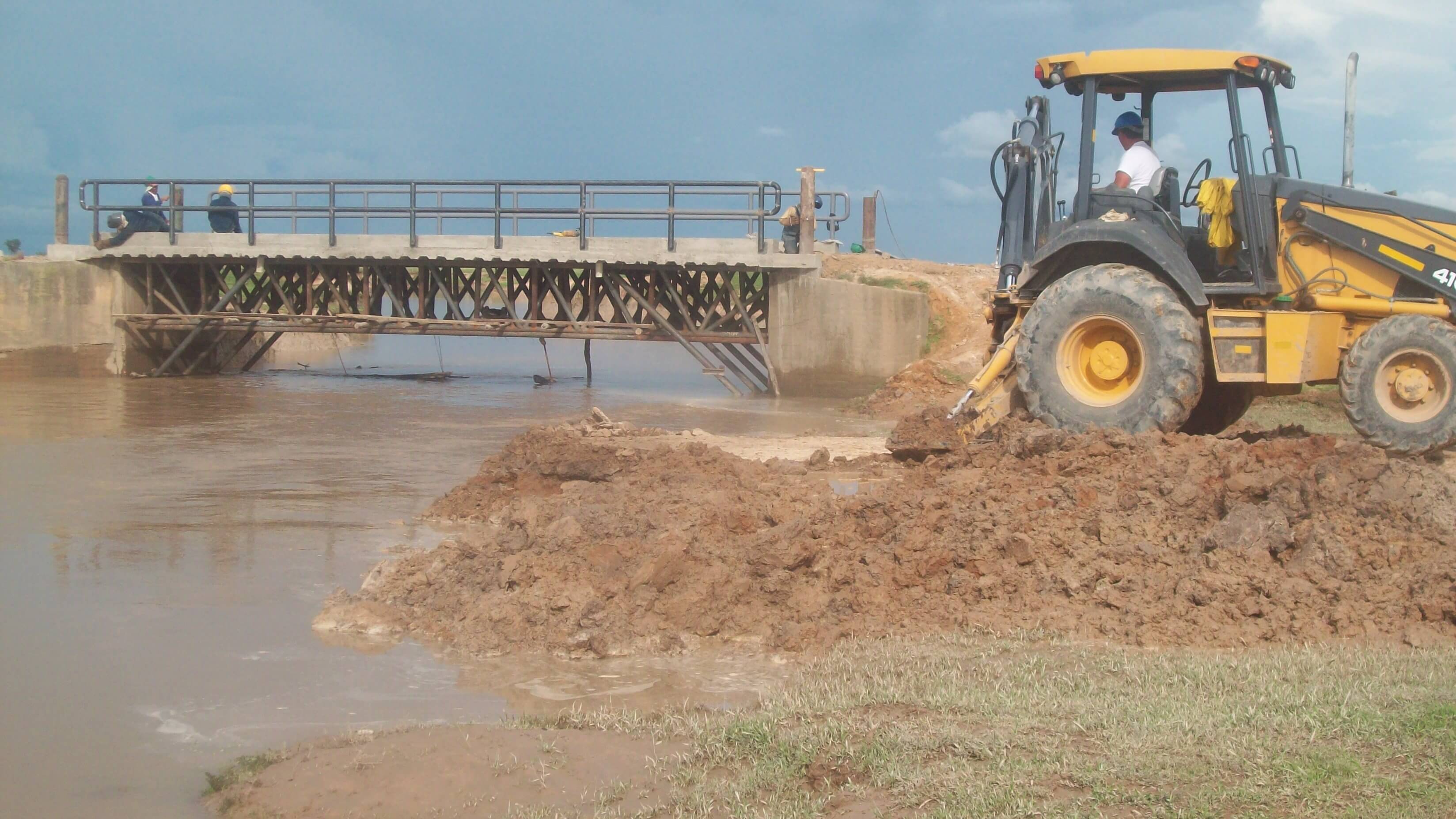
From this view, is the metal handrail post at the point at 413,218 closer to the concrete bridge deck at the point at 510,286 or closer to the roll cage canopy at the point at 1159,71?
the concrete bridge deck at the point at 510,286

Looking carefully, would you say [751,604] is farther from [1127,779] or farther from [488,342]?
[488,342]

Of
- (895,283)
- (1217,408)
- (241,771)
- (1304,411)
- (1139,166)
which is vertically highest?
(1139,166)

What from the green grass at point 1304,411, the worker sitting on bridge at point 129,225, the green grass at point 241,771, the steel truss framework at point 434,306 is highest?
the worker sitting on bridge at point 129,225

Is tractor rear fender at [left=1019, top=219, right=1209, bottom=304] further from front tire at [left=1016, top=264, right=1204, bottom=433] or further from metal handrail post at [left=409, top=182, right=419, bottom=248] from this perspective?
metal handrail post at [left=409, top=182, right=419, bottom=248]

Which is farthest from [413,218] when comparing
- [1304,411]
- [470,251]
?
[1304,411]

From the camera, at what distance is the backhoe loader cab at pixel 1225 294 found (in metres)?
8.55

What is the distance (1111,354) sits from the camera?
9008 mm

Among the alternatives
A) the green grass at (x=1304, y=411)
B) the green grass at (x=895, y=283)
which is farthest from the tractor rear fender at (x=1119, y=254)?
the green grass at (x=895, y=283)

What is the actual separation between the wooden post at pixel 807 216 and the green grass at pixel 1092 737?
14928 millimetres

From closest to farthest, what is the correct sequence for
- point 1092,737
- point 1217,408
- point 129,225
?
point 1092,737, point 1217,408, point 129,225

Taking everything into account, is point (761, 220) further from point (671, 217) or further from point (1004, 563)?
point (1004, 563)

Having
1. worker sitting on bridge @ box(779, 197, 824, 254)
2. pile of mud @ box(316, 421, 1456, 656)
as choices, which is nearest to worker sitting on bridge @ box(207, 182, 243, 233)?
worker sitting on bridge @ box(779, 197, 824, 254)

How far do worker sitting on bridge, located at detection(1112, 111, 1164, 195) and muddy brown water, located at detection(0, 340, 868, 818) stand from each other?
17.1 feet

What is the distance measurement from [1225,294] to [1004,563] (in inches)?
142
